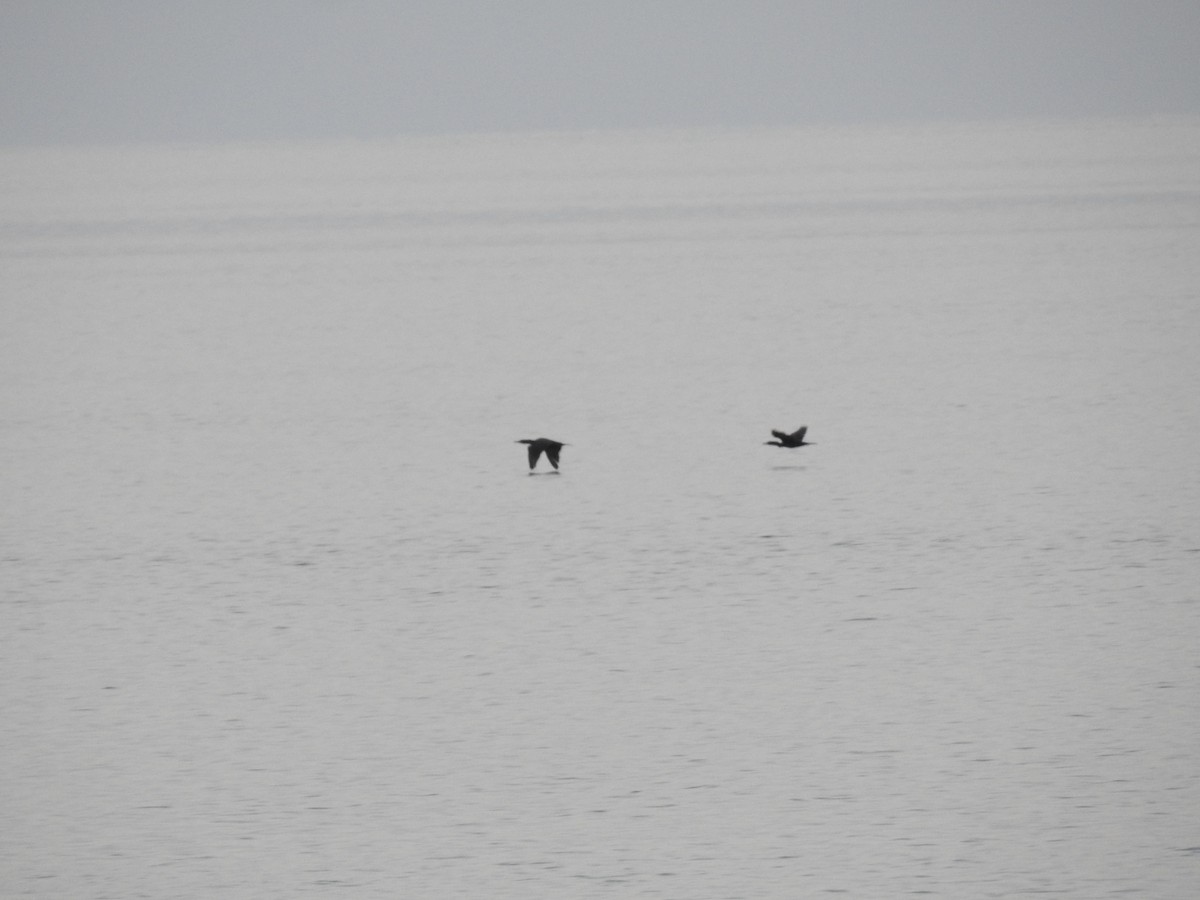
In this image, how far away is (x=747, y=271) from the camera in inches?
1718

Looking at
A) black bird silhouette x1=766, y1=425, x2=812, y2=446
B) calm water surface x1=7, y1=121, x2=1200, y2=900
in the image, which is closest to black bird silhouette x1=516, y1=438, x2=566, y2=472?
calm water surface x1=7, y1=121, x2=1200, y2=900

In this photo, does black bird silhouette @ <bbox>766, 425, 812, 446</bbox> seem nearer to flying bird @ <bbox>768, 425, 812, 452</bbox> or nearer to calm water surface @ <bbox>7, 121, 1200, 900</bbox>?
flying bird @ <bbox>768, 425, 812, 452</bbox>

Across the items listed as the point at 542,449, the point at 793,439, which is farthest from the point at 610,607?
the point at 793,439

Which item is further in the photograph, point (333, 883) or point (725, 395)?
point (725, 395)

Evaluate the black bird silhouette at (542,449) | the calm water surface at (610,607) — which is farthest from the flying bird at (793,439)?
the black bird silhouette at (542,449)

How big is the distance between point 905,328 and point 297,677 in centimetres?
1971

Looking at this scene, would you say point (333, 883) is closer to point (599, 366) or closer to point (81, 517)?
point (81, 517)

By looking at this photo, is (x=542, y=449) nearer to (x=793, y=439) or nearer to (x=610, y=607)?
(x=793, y=439)

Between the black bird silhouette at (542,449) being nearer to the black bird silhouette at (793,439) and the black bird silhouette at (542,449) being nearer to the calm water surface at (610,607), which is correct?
the calm water surface at (610,607)

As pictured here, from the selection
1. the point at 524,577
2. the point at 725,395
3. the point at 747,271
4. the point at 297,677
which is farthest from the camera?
the point at 747,271

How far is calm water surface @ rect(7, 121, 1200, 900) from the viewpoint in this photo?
8781mm

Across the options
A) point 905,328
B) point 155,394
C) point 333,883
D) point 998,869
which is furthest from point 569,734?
point 905,328

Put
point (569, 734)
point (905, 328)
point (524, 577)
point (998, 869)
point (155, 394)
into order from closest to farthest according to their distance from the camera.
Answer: point (998, 869) < point (569, 734) < point (524, 577) < point (155, 394) < point (905, 328)

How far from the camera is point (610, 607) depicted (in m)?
12.9
